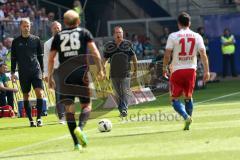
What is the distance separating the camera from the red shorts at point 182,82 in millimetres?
15734

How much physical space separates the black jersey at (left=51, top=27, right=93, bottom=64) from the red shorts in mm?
2907

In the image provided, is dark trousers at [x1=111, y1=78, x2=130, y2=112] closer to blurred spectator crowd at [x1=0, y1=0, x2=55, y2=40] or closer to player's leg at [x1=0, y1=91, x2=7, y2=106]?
player's leg at [x1=0, y1=91, x2=7, y2=106]

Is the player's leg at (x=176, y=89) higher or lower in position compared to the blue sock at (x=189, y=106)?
higher

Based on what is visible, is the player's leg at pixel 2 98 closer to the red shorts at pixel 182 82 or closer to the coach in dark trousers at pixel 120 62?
the coach in dark trousers at pixel 120 62

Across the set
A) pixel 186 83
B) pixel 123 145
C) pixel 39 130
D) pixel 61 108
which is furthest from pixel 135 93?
pixel 123 145

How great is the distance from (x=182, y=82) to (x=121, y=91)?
187 inches

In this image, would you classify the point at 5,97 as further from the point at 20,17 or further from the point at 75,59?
the point at 75,59

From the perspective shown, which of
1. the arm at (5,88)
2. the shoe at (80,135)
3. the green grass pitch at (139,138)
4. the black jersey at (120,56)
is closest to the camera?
the green grass pitch at (139,138)

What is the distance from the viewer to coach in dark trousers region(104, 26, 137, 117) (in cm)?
2028

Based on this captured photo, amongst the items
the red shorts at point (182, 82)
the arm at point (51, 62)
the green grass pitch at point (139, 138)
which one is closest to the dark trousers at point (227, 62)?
the green grass pitch at point (139, 138)

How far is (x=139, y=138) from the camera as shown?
14539mm

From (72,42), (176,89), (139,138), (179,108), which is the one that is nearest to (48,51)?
(176,89)

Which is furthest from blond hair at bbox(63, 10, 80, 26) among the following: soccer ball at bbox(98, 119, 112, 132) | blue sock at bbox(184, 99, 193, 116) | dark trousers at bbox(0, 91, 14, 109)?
dark trousers at bbox(0, 91, 14, 109)

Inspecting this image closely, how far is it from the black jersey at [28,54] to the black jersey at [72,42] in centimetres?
563
